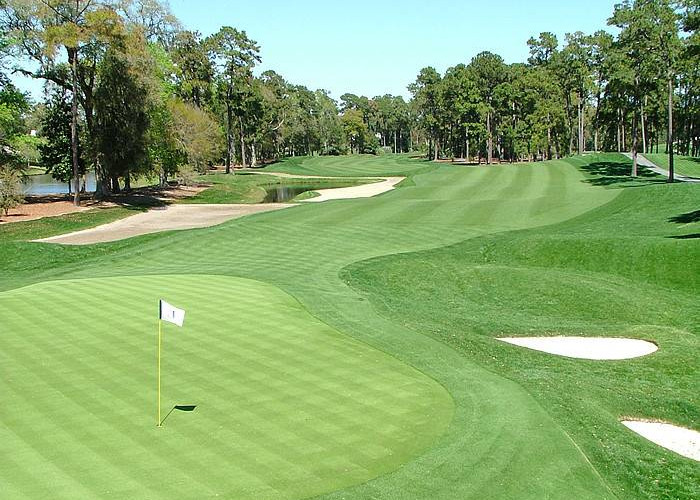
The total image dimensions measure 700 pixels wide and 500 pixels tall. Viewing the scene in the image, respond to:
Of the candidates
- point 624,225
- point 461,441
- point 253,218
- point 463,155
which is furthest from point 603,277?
point 463,155

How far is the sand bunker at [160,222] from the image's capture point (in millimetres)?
36997

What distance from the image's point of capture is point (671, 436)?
11664 mm

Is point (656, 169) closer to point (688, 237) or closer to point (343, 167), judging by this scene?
point (688, 237)

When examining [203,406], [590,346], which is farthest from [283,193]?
[203,406]

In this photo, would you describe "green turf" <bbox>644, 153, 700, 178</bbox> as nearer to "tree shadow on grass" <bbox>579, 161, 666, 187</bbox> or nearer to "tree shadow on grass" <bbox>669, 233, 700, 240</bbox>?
"tree shadow on grass" <bbox>579, 161, 666, 187</bbox>

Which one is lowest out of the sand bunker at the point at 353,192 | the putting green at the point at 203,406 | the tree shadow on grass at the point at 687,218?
the putting green at the point at 203,406

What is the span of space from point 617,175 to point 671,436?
56.4 metres

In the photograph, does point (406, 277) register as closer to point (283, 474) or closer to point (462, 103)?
point (283, 474)

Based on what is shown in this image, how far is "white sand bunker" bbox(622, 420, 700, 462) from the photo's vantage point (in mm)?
11172

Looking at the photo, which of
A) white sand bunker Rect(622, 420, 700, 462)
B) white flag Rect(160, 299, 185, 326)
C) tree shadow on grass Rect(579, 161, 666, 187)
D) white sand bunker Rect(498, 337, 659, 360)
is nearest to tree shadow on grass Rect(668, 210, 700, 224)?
white sand bunker Rect(498, 337, 659, 360)

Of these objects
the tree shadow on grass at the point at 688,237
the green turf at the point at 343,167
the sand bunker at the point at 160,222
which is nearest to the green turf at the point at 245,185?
the sand bunker at the point at 160,222

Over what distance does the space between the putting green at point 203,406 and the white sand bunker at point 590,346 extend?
5131mm

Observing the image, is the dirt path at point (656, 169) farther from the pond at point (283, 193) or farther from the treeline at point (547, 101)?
the pond at point (283, 193)

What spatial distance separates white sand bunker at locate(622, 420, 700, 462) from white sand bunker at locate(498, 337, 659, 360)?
14.2ft
